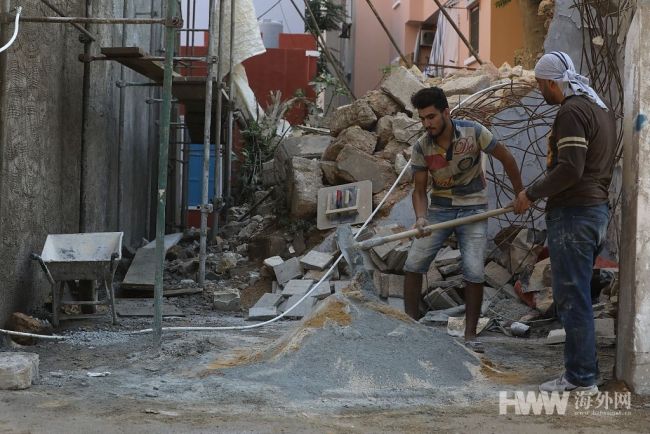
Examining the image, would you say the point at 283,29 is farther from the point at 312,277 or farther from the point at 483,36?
the point at 312,277

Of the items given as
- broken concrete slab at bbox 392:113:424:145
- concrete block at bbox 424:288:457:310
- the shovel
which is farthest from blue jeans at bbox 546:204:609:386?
broken concrete slab at bbox 392:113:424:145

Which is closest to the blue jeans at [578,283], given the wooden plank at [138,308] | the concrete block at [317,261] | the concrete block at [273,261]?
the wooden plank at [138,308]

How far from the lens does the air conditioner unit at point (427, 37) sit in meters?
21.3

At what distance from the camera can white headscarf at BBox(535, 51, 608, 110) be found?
4.49 meters

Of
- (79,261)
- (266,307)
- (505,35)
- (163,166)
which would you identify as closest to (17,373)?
(163,166)

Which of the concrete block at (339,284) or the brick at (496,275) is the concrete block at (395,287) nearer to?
the concrete block at (339,284)

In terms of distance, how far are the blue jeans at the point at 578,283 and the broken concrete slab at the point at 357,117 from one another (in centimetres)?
651

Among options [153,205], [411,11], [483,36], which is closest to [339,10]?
[411,11]

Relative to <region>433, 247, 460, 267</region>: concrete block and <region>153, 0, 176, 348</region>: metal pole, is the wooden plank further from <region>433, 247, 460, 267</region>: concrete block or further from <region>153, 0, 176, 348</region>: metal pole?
<region>433, 247, 460, 267</region>: concrete block

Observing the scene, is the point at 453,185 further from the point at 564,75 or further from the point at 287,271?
the point at 287,271

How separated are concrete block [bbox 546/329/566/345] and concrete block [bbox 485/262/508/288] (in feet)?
4.74

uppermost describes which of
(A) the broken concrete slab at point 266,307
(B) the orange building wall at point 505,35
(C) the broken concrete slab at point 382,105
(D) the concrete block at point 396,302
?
(B) the orange building wall at point 505,35

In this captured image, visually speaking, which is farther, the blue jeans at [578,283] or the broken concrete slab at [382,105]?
the broken concrete slab at [382,105]

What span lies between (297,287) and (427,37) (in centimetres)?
1425
